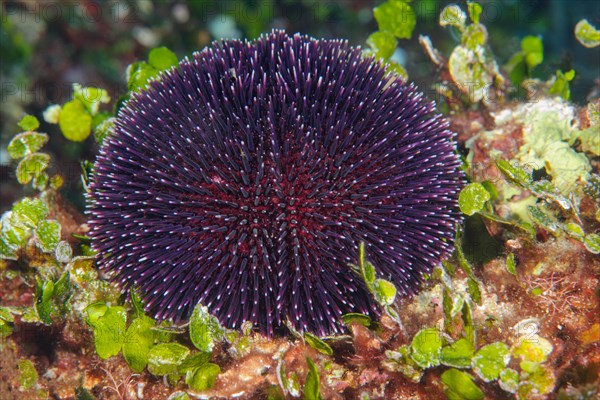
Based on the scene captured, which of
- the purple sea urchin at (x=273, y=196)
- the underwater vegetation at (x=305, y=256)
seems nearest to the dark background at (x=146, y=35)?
the underwater vegetation at (x=305, y=256)

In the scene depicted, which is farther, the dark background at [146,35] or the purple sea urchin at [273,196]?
the dark background at [146,35]

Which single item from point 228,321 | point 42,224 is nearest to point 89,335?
point 42,224

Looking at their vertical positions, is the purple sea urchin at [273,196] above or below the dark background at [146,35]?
below

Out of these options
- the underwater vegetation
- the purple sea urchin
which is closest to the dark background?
the underwater vegetation

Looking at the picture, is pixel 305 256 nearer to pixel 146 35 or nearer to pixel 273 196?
pixel 273 196

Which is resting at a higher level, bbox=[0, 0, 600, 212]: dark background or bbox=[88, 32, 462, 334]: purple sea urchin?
bbox=[0, 0, 600, 212]: dark background

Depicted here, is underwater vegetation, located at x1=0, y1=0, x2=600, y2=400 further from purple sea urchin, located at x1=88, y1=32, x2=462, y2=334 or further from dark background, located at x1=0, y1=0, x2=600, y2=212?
dark background, located at x1=0, y1=0, x2=600, y2=212

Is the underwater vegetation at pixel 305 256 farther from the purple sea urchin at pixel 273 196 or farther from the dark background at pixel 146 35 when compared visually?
the dark background at pixel 146 35
